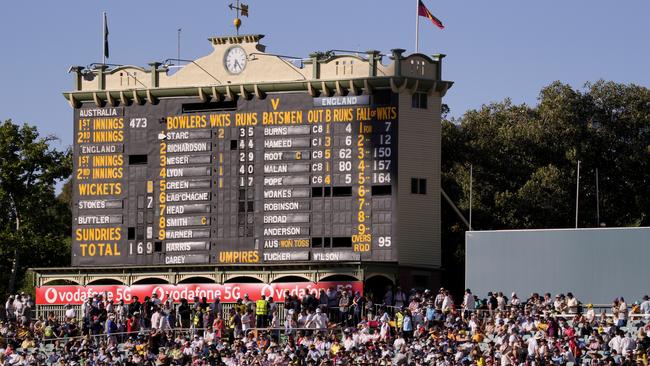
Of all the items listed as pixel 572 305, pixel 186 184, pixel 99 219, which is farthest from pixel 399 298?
pixel 99 219

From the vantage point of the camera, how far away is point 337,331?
49.4 m

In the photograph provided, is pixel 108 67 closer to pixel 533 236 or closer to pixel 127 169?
pixel 127 169

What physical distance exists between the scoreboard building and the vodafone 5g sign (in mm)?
180

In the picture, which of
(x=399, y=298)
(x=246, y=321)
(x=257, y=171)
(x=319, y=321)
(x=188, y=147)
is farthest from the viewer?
(x=188, y=147)

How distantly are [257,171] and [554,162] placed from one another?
17086 mm

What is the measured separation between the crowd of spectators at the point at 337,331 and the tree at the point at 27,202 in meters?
14.1

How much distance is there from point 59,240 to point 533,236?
27.8 meters

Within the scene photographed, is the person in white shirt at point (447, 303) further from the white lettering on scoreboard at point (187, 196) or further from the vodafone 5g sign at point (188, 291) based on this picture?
the white lettering on scoreboard at point (187, 196)

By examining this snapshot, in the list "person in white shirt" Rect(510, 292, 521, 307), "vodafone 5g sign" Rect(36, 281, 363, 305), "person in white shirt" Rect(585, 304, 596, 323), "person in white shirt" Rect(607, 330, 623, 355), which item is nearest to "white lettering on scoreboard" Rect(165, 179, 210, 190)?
"vodafone 5g sign" Rect(36, 281, 363, 305)

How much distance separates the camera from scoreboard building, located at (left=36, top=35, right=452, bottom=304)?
50.3 meters

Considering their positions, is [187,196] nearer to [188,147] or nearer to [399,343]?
[188,147]

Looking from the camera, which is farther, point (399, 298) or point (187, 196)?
point (187, 196)

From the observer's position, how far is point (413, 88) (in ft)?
166

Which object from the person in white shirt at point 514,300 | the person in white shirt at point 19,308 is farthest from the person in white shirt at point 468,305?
the person in white shirt at point 19,308
